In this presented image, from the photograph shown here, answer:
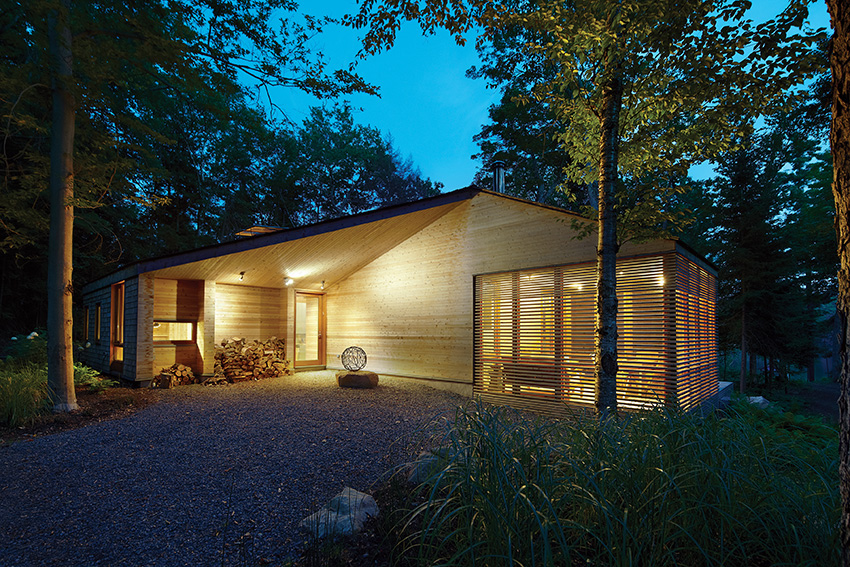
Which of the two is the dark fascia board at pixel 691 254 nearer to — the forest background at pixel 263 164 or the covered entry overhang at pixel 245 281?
the forest background at pixel 263 164

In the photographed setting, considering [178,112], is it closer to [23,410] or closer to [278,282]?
[278,282]

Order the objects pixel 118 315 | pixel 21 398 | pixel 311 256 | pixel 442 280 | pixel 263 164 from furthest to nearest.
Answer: pixel 263 164 < pixel 118 315 < pixel 311 256 < pixel 442 280 < pixel 21 398

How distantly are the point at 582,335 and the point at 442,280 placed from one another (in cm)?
324

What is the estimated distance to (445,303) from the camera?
28.0 feet

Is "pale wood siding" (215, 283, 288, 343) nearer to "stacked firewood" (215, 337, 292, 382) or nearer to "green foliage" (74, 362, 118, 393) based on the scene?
"stacked firewood" (215, 337, 292, 382)

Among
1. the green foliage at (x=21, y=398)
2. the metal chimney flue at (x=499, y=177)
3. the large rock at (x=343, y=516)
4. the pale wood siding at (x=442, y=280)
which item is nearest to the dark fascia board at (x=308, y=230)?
the pale wood siding at (x=442, y=280)

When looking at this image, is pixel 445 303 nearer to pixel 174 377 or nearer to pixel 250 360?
pixel 250 360

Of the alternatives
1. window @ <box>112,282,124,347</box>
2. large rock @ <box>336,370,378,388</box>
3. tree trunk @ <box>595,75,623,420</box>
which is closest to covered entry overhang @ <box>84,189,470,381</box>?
window @ <box>112,282,124,347</box>

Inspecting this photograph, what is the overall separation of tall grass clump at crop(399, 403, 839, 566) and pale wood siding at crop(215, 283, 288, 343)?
877 cm

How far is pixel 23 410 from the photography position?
520 centimetres

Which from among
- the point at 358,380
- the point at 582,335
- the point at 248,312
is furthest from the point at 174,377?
→ the point at 582,335

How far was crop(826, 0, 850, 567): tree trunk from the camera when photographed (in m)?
1.22

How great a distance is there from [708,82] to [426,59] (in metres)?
201

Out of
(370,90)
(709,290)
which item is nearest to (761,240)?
(709,290)
